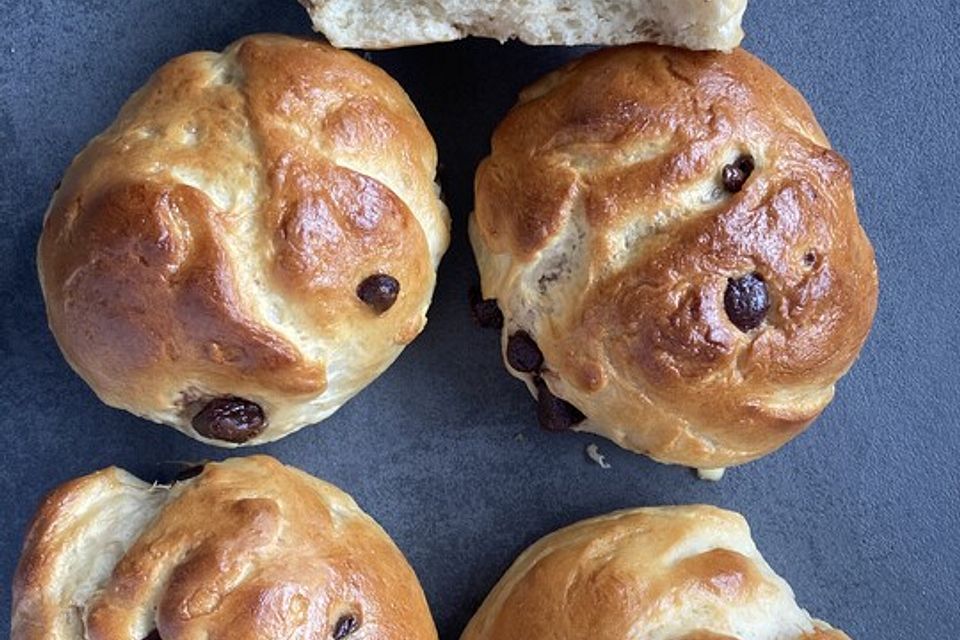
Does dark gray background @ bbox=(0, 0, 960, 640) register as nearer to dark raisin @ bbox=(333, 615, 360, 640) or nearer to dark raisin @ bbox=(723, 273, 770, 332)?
dark raisin @ bbox=(333, 615, 360, 640)

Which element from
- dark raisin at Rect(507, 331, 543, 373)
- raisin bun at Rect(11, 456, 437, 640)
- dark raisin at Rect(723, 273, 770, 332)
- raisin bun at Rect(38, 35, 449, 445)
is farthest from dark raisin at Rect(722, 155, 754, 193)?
raisin bun at Rect(11, 456, 437, 640)

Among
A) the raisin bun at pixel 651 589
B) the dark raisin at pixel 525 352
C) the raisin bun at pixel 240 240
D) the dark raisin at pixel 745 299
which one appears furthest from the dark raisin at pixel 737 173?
the raisin bun at pixel 651 589

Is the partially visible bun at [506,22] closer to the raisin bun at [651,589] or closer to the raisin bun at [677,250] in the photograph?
the raisin bun at [677,250]

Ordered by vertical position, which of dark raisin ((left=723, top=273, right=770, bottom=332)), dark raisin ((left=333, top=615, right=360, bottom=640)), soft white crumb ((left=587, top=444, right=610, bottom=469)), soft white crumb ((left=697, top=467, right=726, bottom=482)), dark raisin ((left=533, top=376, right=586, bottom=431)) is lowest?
dark raisin ((left=333, top=615, right=360, bottom=640))

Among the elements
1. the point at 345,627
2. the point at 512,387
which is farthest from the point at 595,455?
the point at 345,627

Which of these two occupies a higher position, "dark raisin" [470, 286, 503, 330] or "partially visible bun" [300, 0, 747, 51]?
"partially visible bun" [300, 0, 747, 51]

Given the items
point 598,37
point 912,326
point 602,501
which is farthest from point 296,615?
point 912,326

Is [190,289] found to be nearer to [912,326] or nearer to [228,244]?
[228,244]
